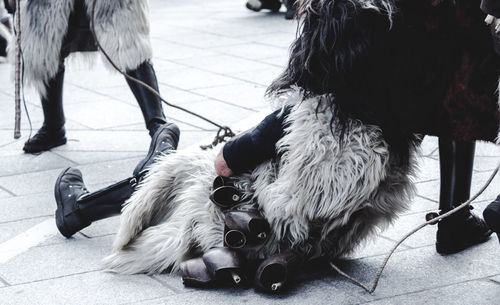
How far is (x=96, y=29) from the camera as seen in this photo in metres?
4.38

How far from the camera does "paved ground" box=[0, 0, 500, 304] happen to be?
2986 mm

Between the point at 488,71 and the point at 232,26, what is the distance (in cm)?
625

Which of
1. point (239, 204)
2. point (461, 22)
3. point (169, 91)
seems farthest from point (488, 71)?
point (169, 91)

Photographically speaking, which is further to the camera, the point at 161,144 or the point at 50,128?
the point at 50,128

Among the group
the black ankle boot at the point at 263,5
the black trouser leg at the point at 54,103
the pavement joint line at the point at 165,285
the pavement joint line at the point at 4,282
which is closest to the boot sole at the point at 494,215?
the pavement joint line at the point at 165,285

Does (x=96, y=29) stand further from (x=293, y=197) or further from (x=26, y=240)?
(x=293, y=197)

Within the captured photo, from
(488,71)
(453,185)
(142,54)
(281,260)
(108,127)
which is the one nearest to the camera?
(488,71)

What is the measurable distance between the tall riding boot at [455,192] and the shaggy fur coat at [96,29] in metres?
1.80

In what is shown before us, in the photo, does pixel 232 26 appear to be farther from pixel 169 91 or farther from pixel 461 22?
pixel 461 22

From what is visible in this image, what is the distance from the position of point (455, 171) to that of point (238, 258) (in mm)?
869

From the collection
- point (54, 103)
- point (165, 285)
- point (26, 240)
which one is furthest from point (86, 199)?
point (54, 103)

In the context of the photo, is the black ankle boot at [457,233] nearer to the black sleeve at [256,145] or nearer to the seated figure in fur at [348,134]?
the seated figure in fur at [348,134]

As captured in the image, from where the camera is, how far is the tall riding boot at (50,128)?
187 inches

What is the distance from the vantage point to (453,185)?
3232 mm
